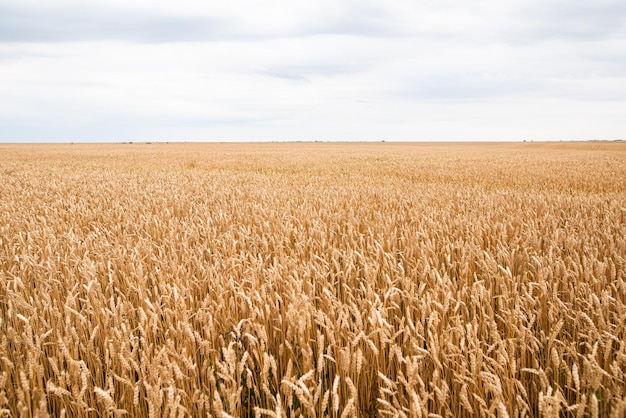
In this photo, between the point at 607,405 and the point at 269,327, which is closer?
the point at 607,405

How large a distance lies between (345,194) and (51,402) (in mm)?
7066

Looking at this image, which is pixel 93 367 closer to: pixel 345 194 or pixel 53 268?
pixel 53 268

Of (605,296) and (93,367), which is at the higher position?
(605,296)

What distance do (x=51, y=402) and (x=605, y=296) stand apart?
2.94 metres

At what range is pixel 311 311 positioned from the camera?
2.54 metres

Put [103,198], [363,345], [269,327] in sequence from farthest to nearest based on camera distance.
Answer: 1. [103,198]
2. [269,327]
3. [363,345]

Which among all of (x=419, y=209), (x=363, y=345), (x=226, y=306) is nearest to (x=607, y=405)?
(x=363, y=345)

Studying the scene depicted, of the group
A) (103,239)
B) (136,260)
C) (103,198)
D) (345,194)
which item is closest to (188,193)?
(103,198)

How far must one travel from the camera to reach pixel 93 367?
7.61 ft

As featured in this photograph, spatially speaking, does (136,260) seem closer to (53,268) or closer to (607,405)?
(53,268)

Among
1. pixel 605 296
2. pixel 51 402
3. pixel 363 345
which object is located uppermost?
pixel 605 296

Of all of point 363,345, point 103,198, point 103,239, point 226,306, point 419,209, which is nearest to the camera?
point 363,345

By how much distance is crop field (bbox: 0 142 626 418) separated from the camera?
1763 mm

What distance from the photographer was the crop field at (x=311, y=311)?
1.76 m
